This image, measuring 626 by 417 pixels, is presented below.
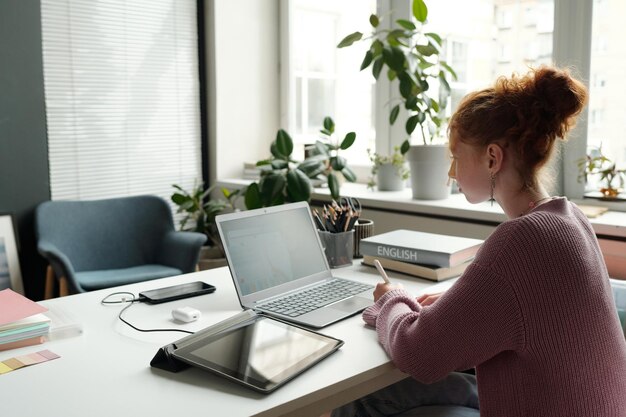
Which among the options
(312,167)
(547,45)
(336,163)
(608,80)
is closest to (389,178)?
(336,163)

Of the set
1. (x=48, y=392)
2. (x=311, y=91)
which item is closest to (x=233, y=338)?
(x=48, y=392)

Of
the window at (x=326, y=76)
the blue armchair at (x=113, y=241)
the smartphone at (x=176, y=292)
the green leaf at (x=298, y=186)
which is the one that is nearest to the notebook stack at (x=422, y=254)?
the smartphone at (x=176, y=292)

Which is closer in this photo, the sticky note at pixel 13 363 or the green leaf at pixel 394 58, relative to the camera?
the sticky note at pixel 13 363

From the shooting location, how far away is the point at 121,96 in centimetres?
360

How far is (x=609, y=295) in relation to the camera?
4.04 ft

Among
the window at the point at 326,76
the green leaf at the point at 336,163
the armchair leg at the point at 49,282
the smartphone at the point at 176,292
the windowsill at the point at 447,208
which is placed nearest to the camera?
the smartphone at the point at 176,292

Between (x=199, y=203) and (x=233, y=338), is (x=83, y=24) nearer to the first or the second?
(x=199, y=203)

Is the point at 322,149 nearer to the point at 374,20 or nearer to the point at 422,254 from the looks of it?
the point at 374,20

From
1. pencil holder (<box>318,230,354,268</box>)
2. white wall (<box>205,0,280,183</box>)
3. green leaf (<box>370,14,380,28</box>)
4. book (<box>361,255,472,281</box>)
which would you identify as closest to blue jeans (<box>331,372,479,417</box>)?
book (<box>361,255,472,281</box>)

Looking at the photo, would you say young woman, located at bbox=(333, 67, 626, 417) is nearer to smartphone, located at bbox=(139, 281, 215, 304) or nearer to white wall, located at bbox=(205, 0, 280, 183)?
smartphone, located at bbox=(139, 281, 215, 304)

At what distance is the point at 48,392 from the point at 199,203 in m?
2.63

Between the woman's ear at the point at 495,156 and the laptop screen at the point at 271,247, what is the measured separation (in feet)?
2.17

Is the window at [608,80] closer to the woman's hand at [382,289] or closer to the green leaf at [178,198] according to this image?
the woman's hand at [382,289]

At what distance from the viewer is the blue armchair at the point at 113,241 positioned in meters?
3.12
